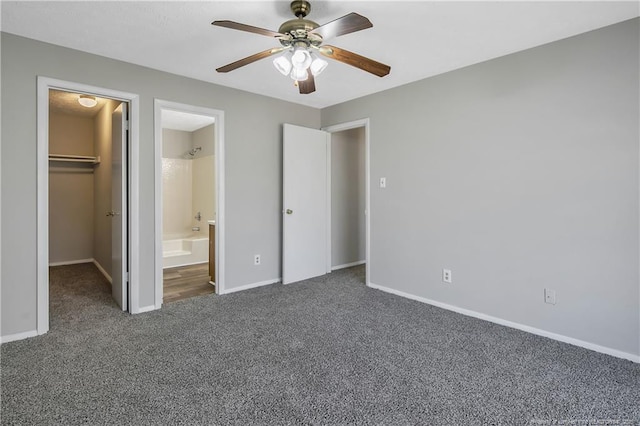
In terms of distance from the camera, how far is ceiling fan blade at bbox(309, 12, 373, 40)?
174 centimetres

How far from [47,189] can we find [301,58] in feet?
7.57

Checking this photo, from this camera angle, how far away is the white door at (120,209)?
10.5 ft

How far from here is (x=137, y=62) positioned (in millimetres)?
3049

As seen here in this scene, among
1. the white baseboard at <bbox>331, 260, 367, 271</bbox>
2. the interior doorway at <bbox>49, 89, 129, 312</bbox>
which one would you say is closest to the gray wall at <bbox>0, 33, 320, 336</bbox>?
the white baseboard at <bbox>331, 260, 367, 271</bbox>

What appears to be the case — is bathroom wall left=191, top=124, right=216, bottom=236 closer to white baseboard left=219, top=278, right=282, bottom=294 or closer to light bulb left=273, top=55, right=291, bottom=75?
white baseboard left=219, top=278, right=282, bottom=294

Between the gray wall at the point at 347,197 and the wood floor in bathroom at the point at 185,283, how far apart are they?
1.85 meters

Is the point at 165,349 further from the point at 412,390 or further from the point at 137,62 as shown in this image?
the point at 137,62

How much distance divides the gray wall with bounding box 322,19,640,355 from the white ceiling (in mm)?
284

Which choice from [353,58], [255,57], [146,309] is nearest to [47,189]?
[146,309]

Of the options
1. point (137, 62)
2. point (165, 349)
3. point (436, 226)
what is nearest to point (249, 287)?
point (165, 349)

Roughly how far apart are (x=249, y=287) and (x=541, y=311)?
Answer: 2.96m

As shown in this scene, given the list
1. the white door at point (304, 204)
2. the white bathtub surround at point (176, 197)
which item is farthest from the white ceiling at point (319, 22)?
the white bathtub surround at point (176, 197)

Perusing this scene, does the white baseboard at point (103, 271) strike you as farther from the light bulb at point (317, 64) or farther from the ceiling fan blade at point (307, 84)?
the light bulb at point (317, 64)

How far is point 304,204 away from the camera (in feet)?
14.1
